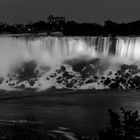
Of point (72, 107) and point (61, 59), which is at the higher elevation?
point (72, 107)

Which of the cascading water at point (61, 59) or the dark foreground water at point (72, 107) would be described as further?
the cascading water at point (61, 59)

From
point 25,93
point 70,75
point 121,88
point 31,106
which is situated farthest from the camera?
point 70,75

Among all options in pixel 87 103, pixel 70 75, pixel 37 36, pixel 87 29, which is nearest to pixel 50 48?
pixel 37 36

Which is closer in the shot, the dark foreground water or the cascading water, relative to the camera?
the dark foreground water

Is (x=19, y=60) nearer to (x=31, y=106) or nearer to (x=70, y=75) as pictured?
(x=70, y=75)
